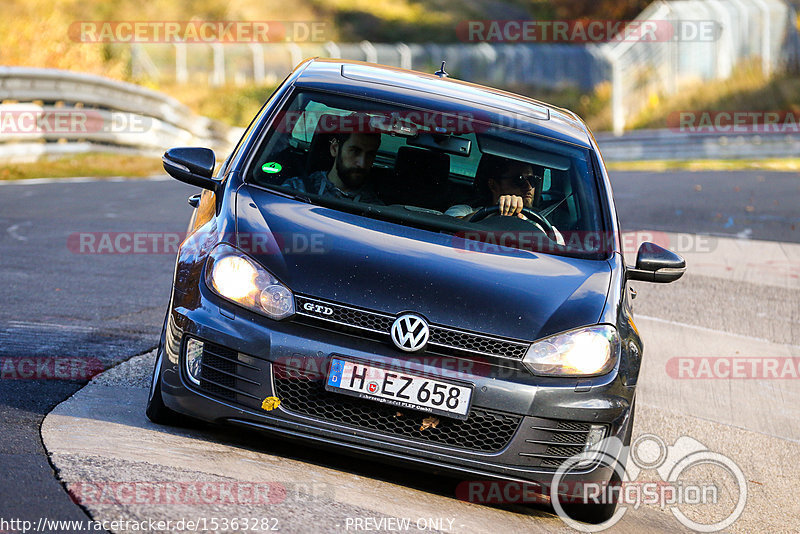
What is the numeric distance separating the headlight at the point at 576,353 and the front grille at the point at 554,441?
20 centimetres

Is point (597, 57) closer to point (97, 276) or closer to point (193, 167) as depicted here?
point (97, 276)

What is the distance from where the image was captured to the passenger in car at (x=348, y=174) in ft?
17.3

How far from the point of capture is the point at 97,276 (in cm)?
859

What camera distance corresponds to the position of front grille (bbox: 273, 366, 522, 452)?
4.38 meters

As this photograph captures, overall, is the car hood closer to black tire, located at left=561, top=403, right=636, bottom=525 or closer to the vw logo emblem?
the vw logo emblem

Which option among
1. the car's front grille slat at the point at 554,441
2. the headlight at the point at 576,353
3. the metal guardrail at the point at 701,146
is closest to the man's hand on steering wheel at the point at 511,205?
the headlight at the point at 576,353

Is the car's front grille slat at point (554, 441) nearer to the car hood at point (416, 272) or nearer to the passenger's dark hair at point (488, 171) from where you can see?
the car hood at point (416, 272)

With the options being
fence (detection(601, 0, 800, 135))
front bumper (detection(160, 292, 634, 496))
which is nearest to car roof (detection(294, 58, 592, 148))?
front bumper (detection(160, 292, 634, 496))

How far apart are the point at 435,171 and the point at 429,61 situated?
37.6m

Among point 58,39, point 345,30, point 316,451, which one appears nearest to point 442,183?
point 316,451

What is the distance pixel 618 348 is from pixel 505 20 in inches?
2212

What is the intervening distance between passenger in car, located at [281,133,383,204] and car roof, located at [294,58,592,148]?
270mm

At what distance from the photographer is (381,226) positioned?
16.3ft

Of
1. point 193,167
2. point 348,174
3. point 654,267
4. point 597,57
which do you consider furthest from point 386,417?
point 597,57
